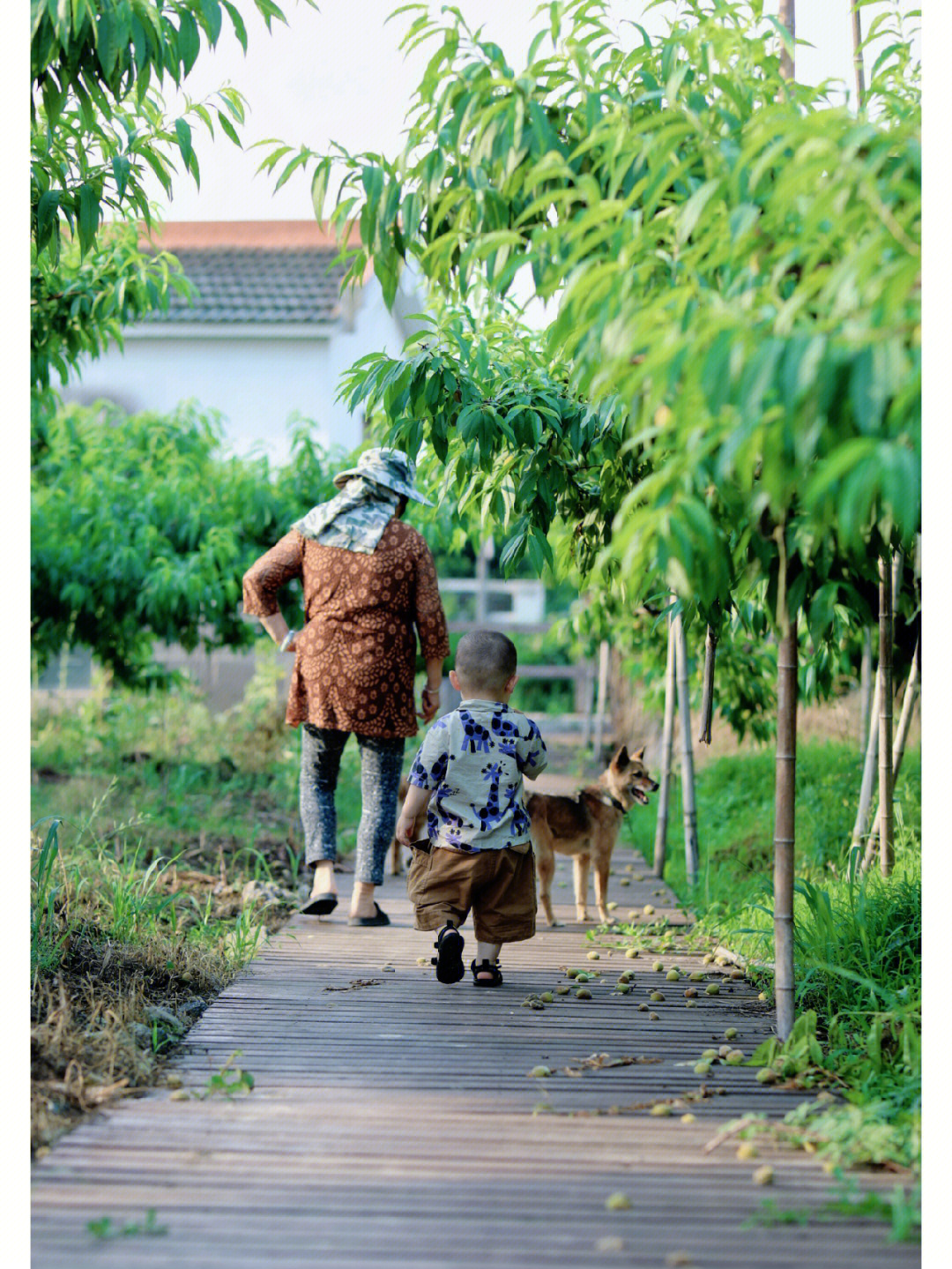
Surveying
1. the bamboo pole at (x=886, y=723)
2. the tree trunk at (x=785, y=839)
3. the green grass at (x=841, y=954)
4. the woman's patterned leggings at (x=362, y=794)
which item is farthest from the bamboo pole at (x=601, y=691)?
the tree trunk at (x=785, y=839)

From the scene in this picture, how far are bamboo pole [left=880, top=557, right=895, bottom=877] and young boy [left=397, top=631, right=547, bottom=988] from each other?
Result: 1.18 m

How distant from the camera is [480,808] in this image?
3562 mm

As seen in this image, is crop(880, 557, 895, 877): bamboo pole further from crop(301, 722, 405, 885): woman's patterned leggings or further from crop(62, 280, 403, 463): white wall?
crop(62, 280, 403, 463): white wall

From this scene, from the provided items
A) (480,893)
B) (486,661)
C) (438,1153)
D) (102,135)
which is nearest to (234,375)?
(102,135)

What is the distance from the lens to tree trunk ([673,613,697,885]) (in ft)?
16.7

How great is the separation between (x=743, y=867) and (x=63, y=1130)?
3837mm

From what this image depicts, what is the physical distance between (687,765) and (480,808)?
1.80 m

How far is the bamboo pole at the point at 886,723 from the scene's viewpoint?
3.64 meters

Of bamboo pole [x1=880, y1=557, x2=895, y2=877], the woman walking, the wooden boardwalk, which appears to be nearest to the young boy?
the wooden boardwalk

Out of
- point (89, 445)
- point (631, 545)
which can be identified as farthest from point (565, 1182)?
point (89, 445)

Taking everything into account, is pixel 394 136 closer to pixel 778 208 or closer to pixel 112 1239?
pixel 778 208

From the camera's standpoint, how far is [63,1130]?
2371mm

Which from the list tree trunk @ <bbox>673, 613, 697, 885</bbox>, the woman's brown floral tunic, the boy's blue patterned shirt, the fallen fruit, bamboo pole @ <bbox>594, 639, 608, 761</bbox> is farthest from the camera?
bamboo pole @ <bbox>594, 639, 608, 761</bbox>

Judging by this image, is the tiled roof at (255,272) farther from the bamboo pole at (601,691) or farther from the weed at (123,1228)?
the weed at (123,1228)
